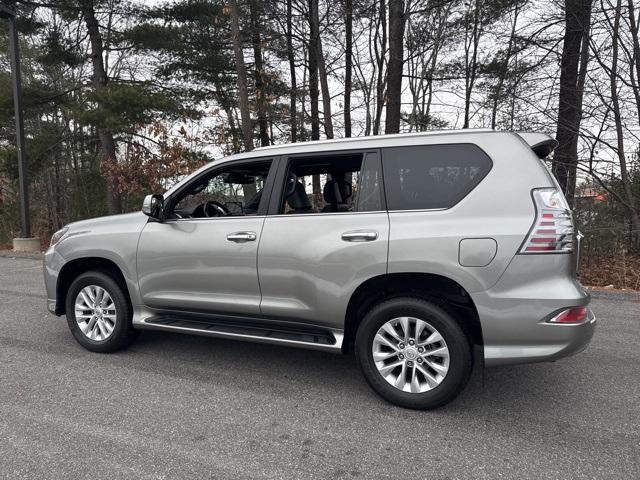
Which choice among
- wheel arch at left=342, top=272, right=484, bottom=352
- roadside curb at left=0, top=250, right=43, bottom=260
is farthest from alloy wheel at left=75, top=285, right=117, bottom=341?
roadside curb at left=0, top=250, right=43, bottom=260

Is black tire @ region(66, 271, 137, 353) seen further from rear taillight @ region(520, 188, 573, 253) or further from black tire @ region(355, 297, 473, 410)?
rear taillight @ region(520, 188, 573, 253)

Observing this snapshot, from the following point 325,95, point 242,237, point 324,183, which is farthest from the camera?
point 325,95

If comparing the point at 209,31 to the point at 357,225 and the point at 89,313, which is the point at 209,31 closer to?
the point at 89,313

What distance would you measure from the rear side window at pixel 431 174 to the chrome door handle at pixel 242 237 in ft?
3.55

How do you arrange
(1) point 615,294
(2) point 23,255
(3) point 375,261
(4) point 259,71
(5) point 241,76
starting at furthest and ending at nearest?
(4) point 259,71 → (5) point 241,76 → (2) point 23,255 → (1) point 615,294 → (3) point 375,261

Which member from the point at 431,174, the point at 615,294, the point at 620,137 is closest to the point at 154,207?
the point at 431,174

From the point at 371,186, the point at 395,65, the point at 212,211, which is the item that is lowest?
the point at 212,211

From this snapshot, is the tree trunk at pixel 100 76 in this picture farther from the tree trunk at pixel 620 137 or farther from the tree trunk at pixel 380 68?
the tree trunk at pixel 620 137

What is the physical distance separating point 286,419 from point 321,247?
3.90 ft

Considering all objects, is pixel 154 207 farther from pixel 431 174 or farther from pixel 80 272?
pixel 431 174

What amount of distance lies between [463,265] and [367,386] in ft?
4.15

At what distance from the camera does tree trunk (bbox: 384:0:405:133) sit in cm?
1199

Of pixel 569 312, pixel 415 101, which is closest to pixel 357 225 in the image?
pixel 569 312

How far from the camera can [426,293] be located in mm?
3219
